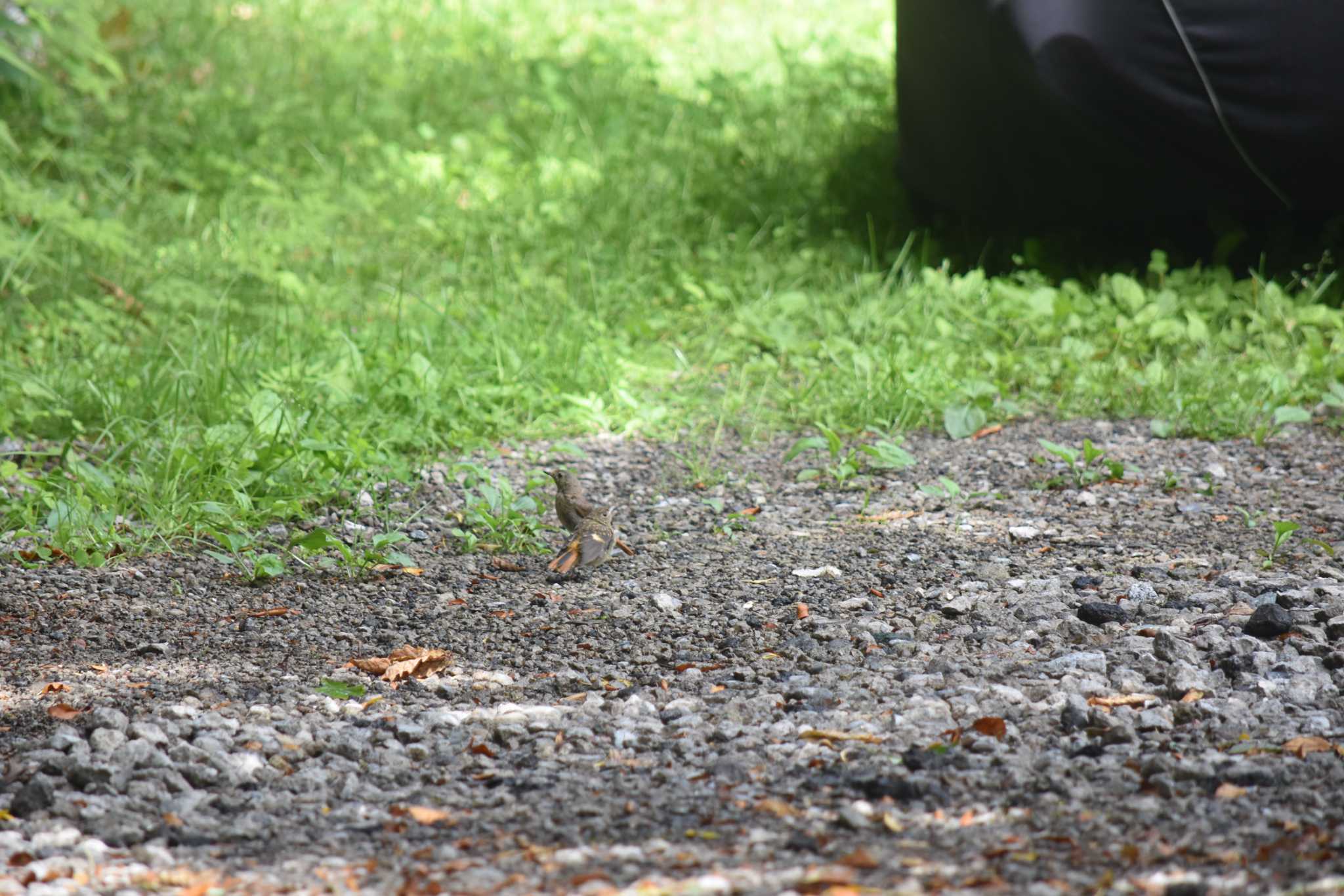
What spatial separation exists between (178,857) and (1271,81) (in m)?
4.12

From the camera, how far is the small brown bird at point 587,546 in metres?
2.80

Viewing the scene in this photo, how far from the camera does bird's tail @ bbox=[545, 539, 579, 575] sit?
278 centimetres

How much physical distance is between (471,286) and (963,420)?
2.19 meters

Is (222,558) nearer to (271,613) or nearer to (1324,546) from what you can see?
(271,613)

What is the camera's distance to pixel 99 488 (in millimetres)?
3223

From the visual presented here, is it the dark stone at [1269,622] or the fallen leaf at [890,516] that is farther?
the fallen leaf at [890,516]

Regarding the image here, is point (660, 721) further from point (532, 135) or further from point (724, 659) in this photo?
point (532, 135)

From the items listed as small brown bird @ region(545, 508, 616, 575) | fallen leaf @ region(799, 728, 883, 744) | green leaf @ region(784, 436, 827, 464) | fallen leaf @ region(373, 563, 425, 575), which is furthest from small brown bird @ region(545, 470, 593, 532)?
fallen leaf @ region(799, 728, 883, 744)

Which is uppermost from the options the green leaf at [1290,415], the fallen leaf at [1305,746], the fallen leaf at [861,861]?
the green leaf at [1290,415]

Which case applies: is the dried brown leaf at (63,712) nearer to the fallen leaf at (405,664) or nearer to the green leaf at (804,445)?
the fallen leaf at (405,664)

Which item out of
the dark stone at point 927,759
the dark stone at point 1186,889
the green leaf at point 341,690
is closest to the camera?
the dark stone at point 1186,889

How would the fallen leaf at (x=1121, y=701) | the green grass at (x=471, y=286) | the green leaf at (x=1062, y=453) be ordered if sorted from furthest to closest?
the green grass at (x=471, y=286) < the green leaf at (x=1062, y=453) < the fallen leaf at (x=1121, y=701)

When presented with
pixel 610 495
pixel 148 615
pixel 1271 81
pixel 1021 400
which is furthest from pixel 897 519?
pixel 1271 81

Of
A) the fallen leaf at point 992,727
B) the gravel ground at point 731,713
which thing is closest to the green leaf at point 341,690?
the gravel ground at point 731,713
